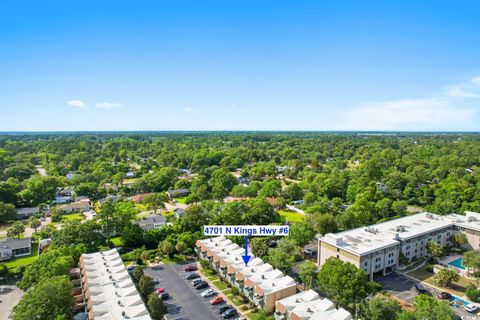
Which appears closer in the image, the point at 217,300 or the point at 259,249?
the point at 217,300

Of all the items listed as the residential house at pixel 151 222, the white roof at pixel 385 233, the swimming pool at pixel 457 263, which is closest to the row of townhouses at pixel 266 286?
the white roof at pixel 385 233

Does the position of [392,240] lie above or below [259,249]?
above

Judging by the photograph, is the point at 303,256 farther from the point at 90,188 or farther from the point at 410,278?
the point at 90,188

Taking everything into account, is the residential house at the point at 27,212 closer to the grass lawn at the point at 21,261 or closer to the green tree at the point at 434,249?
the grass lawn at the point at 21,261

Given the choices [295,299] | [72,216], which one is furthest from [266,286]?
[72,216]

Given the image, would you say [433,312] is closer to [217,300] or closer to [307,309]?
[307,309]

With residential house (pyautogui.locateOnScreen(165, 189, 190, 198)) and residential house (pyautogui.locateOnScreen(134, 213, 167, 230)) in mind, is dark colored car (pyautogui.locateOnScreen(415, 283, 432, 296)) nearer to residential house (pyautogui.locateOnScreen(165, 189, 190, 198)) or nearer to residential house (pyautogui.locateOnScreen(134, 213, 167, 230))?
residential house (pyautogui.locateOnScreen(134, 213, 167, 230))

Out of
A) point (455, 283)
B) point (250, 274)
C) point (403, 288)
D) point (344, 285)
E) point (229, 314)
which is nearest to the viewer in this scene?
point (344, 285)

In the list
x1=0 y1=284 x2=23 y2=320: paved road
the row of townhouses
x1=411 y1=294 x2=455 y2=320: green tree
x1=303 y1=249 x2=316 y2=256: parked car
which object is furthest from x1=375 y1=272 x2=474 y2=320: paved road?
x1=0 y1=284 x2=23 y2=320: paved road

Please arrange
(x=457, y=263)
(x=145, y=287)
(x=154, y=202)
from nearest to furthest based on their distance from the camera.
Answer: (x=145, y=287), (x=457, y=263), (x=154, y=202)
